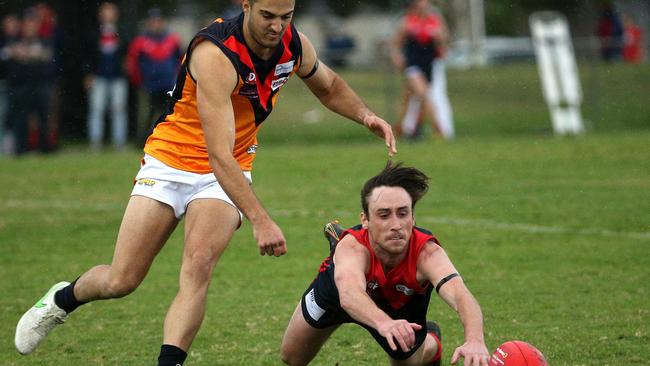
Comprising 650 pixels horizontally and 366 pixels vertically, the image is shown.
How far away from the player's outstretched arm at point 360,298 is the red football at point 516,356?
46cm

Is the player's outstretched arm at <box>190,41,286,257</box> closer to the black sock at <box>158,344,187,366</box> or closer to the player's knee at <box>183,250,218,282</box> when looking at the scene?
the player's knee at <box>183,250,218,282</box>

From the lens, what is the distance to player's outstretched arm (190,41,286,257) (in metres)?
5.75

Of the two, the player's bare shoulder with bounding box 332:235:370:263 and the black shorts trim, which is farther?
the black shorts trim

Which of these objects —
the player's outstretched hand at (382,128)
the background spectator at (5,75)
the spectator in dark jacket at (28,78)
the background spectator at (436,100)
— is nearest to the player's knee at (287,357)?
the player's outstretched hand at (382,128)

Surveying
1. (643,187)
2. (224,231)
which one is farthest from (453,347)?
(643,187)

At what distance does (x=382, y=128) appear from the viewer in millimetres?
6648

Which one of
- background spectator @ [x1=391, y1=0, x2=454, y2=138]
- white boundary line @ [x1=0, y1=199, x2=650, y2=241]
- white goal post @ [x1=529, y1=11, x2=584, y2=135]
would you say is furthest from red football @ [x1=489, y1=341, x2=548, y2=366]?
white goal post @ [x1=529, y1=11, x2=584, y2=135]

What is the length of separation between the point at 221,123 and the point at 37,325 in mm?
1977

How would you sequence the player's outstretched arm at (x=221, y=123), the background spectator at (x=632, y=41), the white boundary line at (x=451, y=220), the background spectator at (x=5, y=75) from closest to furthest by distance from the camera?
the player's outstretched arm at (x=221, y=123), the white boundary line at (x=451, y=220), the background spectator at (x=5, y=75), the background spectator at (x=632, y=41)

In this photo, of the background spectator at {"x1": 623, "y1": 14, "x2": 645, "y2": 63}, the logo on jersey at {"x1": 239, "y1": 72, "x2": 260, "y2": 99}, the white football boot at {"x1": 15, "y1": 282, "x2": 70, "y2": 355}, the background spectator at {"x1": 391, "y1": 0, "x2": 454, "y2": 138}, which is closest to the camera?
the logo on jersey at {"x1": 239, "y1": 72, "x2": 260, "y2": 99}

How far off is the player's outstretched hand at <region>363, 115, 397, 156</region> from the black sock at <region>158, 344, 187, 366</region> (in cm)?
168

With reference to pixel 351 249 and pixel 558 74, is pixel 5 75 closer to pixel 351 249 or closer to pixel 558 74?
pixel 558 74

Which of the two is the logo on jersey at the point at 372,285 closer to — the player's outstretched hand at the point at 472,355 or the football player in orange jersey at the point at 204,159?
the football player in orange jersey at the point at 204,159

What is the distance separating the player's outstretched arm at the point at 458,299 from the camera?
5.00m
